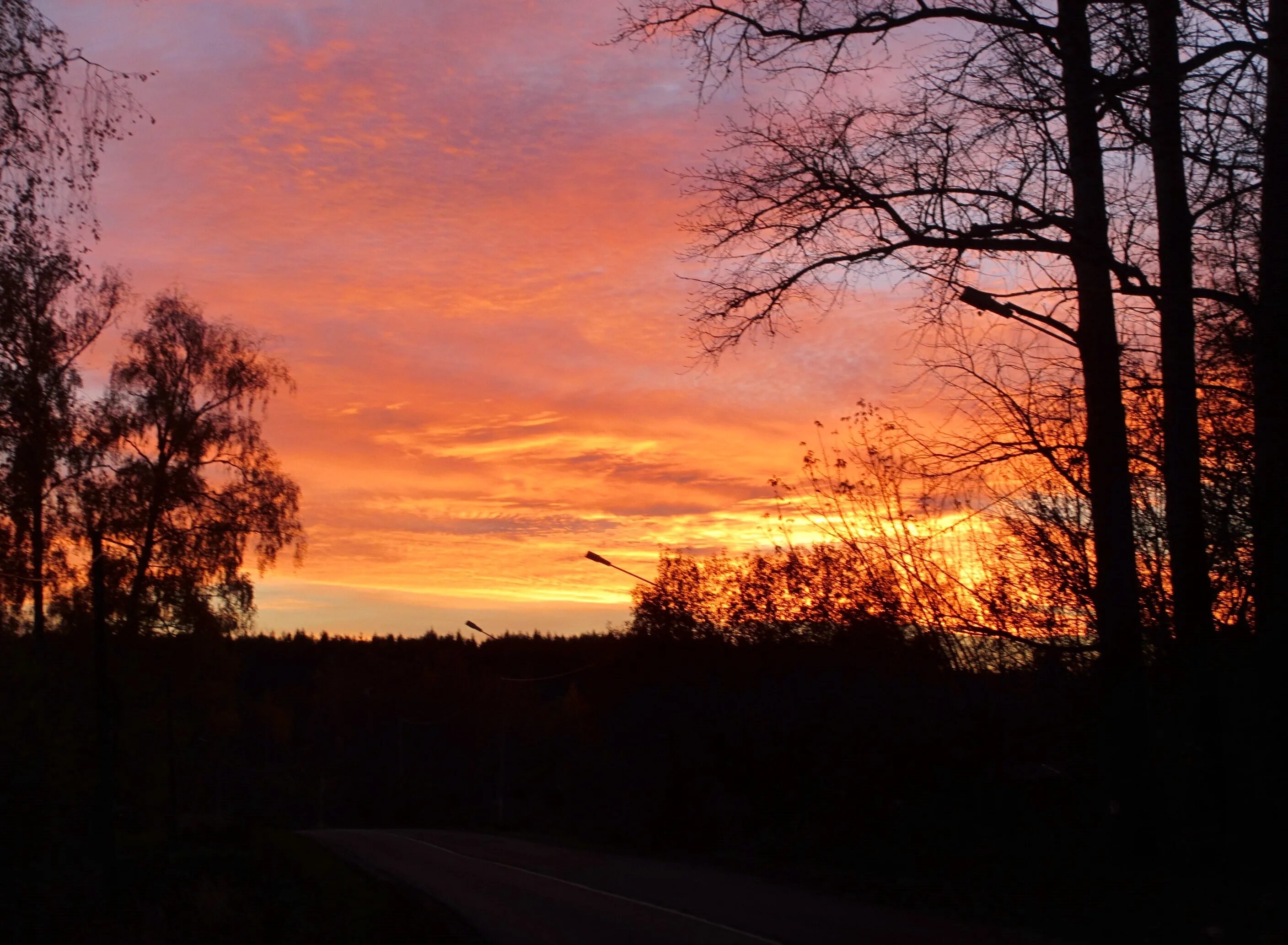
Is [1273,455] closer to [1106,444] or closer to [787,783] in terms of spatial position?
[1106,444]

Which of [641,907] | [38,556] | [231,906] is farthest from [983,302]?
[38,556]

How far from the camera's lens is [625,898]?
15258 millimetres

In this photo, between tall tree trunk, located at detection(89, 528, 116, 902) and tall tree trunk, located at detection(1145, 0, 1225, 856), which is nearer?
tall tree trunk, located at detection(1145, 0, 1225, 856)

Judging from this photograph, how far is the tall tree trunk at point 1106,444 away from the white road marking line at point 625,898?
4033 mm

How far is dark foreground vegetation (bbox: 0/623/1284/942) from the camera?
11.3 m

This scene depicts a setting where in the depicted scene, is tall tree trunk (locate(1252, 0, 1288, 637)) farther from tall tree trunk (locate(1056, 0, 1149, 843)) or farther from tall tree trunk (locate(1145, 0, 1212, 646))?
tall tree trunk (locate(1056, 0, 1149, 843))

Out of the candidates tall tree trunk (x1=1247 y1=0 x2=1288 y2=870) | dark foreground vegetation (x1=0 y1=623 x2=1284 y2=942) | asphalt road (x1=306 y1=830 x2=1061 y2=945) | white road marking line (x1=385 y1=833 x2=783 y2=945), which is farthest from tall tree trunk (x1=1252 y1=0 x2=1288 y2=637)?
white road marking line (x1=385 y1=833 x2=783 y2=945)

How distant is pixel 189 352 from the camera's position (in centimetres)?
3419

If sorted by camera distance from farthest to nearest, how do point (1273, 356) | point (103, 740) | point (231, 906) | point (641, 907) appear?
point (103, 740)
point (231, 906)
point (641, 907)
point (1273, 356)

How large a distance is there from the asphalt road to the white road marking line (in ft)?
0.10

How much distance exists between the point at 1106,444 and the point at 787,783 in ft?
37.7

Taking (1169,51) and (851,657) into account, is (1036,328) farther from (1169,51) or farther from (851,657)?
(851,657)

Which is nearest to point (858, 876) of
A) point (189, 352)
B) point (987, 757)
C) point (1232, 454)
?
point (987, 757)

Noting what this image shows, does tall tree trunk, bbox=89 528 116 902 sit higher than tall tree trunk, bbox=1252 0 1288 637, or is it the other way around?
tall tree trunk, bbox=1252 0 1288 637
